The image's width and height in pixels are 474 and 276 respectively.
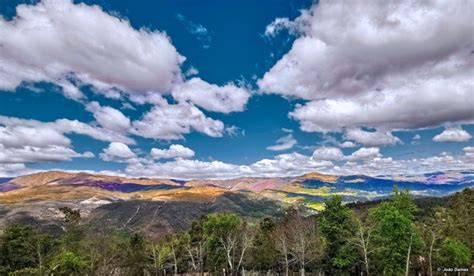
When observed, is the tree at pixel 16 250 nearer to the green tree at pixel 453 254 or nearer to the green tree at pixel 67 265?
the green tree at pixel 67 265

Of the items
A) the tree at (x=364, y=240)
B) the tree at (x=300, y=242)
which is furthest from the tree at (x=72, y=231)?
the tree at (x=364, y=240)

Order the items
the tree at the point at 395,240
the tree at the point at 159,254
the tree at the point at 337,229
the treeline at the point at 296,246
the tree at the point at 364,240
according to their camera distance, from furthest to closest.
A: the tree at the point at 159,254, the tree at the point at 337,229, the tree at the point at 364,240, the treeline at the point at 296,246, the tree at the point at 395,240

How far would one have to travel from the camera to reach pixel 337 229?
79688mm

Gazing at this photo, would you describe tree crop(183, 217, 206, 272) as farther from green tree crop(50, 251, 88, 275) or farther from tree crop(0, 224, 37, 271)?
tree crop(0, 224, 37, 271)

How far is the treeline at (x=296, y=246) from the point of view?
7125 cm

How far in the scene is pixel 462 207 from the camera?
102m

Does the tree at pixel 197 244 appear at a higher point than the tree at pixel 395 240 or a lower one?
lower

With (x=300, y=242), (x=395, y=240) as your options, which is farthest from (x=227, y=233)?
(x=395, y=240)

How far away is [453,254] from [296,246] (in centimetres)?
3322

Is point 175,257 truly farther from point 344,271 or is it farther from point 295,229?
point 344,271

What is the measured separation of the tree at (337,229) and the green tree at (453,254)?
20.1 meters

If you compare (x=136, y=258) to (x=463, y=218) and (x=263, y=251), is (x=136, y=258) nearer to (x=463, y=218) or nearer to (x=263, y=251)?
(x=263, y=251)

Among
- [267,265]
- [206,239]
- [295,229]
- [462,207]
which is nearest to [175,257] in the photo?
[206,239]

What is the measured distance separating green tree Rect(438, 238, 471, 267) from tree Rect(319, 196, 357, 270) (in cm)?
2014
